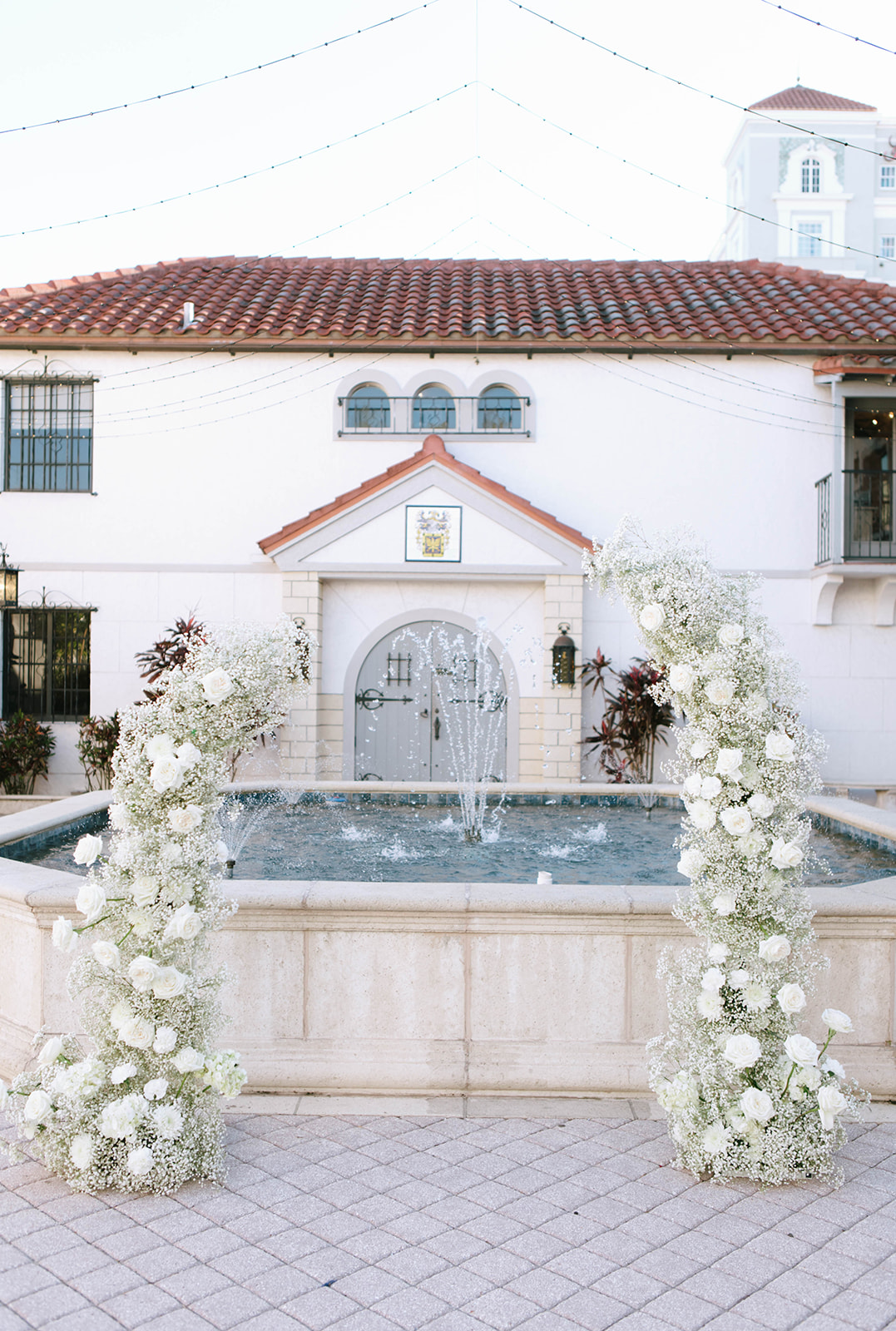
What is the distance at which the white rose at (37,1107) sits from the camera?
3.77m

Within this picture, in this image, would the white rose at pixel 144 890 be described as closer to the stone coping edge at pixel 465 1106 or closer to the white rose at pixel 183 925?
the white rose at pixel 183 925

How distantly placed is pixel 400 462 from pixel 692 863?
9.72 m

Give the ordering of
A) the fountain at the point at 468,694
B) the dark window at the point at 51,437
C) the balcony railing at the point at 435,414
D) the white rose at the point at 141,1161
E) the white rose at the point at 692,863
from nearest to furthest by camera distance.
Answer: the white rose at the point at 141,1161 < the white rose at the point at 692,863 < the fountain at the point at 468,694 < the balcony railing at the point at 435,414 < the dark window at the point at 51,437

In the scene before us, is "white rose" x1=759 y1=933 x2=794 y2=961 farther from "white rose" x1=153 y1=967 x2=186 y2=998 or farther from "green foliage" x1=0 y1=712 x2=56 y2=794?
"green foliage" x1=0 y1=712 x2=56 y2=794

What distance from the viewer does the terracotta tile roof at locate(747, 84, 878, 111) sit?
4997 centimetres

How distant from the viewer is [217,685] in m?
3.88

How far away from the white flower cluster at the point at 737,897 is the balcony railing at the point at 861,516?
31.3 feet

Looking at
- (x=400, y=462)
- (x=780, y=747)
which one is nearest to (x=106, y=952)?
A: (x=780, y=747)

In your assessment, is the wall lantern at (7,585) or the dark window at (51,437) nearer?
the wall lantern at (7,585)

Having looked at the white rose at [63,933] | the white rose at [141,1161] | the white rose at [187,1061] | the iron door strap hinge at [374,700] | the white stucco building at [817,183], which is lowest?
the white rose at [141,1161]

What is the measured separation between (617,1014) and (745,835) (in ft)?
3.91

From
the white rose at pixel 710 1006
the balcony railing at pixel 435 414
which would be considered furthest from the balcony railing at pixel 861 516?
the white rose at pixel 710 1006

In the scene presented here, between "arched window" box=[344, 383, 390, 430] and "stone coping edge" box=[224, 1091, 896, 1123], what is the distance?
407 inches

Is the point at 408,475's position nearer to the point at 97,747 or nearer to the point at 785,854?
the point at 97,747
